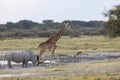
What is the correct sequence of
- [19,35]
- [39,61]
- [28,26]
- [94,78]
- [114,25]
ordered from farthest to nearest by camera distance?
1. [28,26]
2. [19,35]
3. [114,25]
4. [39,61]
5. [94,78]

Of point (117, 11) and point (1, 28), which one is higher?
point (117, 11)

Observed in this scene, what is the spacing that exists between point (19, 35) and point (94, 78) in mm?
82518

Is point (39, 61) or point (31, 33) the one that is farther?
point (31, 33)

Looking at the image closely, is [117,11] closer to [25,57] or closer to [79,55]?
[79,55]

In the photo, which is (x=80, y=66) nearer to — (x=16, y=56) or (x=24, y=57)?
(x=24, y=57)

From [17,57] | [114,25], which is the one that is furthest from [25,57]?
[114,25]

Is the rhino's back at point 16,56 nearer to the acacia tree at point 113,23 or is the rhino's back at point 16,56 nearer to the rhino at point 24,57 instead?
the rhino at point 24,57

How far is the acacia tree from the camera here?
38.8 metres

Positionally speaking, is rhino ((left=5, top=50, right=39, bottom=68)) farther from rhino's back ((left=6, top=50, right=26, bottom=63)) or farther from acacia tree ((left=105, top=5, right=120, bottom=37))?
acacia tree ((left=105, top=5, right=120, bottom=37))

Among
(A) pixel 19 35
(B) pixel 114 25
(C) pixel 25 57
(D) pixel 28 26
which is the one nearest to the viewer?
(C) pixel 25 57

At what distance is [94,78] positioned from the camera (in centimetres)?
1931

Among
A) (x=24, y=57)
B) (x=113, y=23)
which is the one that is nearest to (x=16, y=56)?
(x=24, y=57)

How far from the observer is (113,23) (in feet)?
127

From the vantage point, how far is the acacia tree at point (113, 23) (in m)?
38.8
